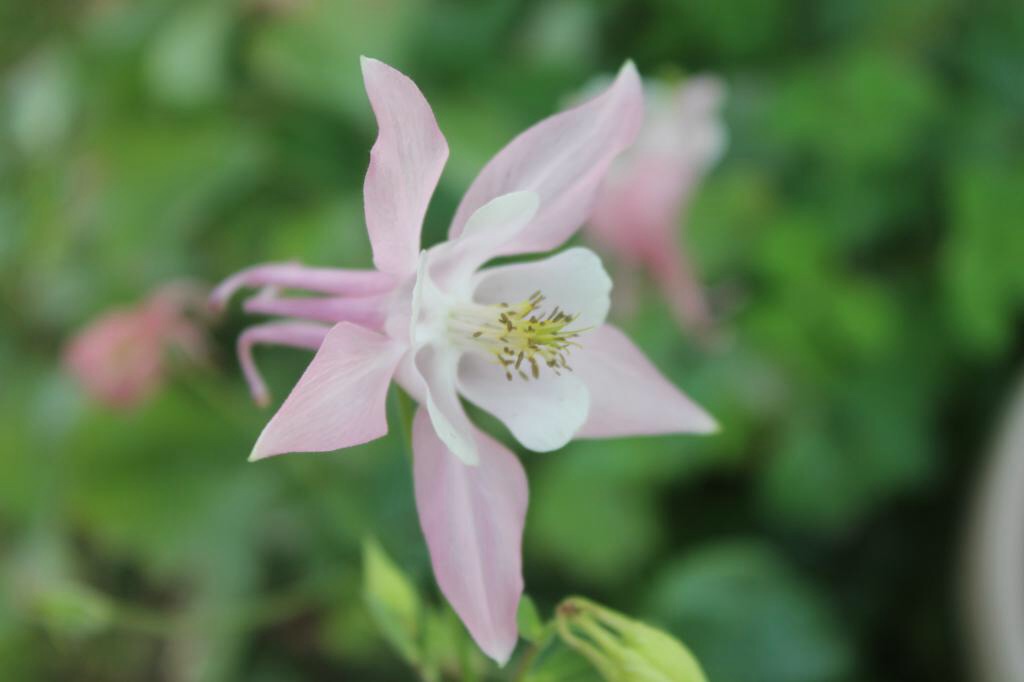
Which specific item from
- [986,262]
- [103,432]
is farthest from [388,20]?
[986,262]

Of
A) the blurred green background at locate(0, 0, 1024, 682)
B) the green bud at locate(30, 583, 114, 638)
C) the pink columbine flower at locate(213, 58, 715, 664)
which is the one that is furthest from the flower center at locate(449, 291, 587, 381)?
the blurred green background at locate(0, 0, 1024, 682)

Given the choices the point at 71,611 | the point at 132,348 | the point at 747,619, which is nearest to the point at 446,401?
the point at 71,611

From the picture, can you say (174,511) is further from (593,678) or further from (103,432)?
(593,678)

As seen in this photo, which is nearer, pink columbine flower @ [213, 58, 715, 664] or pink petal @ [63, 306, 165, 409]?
pink columbine flower @ [213, 58, 715, 664]

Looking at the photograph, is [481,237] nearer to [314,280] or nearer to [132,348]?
[314,280]

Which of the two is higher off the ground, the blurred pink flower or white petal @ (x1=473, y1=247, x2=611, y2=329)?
white petal @ (x1=473, y1=247, x2=611, y2=329)

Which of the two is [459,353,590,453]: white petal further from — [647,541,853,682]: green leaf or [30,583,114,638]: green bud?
[647,541,853,682]: green leaf

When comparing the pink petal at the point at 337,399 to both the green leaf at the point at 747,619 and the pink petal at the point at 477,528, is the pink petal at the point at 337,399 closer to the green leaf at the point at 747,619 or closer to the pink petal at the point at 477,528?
the pink petal at the point at 477,528
